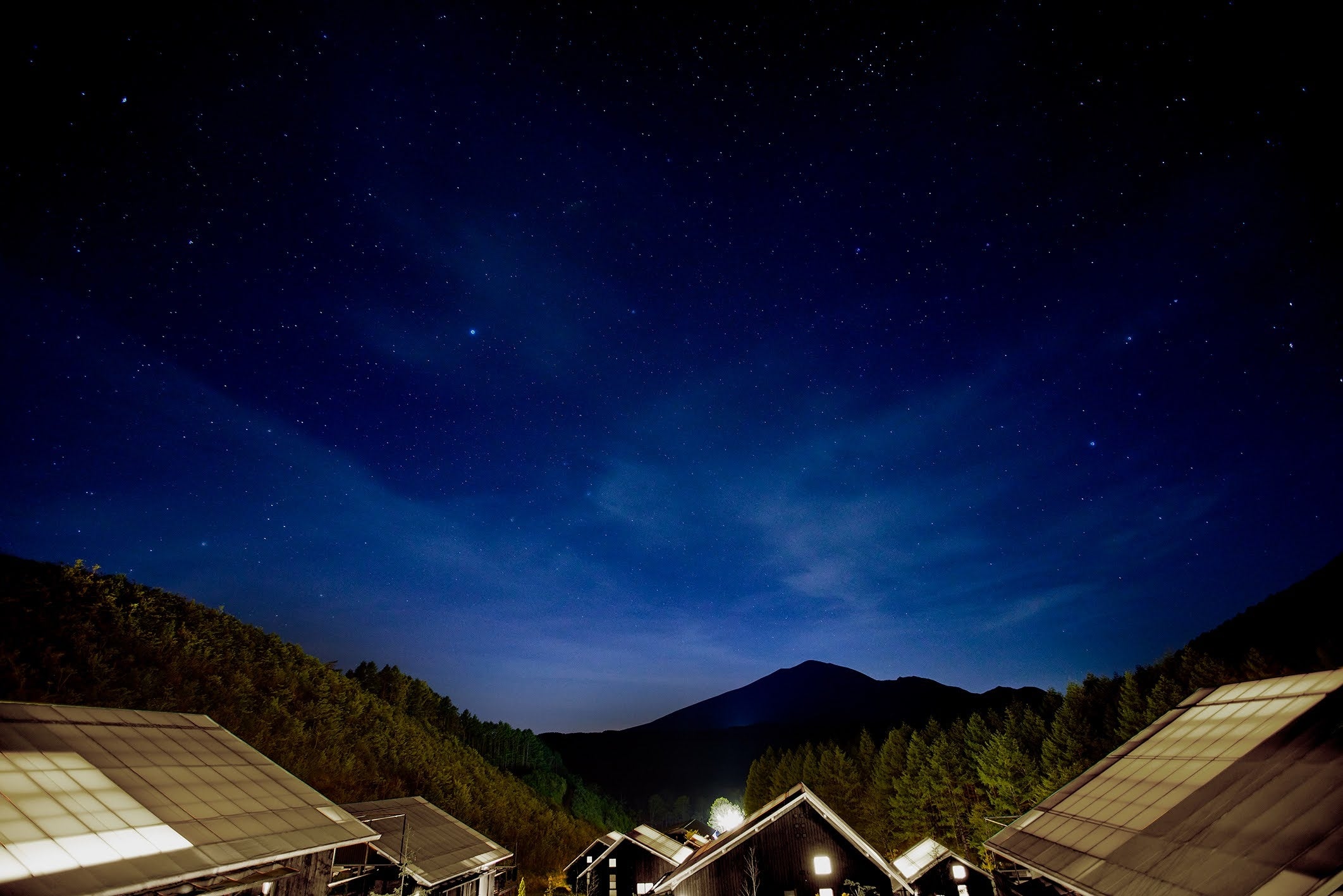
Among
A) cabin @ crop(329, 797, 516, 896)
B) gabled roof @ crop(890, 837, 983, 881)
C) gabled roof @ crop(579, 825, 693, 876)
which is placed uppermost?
cabin @ crop(329, 797, 516, 896)

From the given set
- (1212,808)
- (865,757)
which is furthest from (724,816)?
(1212,808)

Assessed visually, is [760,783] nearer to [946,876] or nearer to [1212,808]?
[946,876]

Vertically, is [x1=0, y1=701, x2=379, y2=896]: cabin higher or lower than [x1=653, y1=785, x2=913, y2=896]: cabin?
higher

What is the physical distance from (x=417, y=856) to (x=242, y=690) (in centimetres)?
2975

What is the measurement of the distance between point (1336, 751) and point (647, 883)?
35.8 m

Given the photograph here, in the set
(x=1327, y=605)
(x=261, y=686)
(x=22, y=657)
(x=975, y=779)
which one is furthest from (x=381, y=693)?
(x=1327, y=605)

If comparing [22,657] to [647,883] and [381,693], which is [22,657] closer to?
[647,883]

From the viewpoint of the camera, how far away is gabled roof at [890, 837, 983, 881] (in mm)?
31359

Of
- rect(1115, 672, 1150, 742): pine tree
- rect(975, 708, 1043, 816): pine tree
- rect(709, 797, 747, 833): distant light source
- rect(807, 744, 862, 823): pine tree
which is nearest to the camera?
rect(1115, 672, 1150, 742): pine tree

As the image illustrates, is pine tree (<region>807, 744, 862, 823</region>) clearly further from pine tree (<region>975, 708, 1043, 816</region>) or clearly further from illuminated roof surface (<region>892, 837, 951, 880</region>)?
illuminated roof surface (<region>892, 837, 951, 880</region>)

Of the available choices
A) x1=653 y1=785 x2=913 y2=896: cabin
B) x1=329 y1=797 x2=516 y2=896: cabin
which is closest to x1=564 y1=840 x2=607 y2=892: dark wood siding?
x1=329 y1=797 x2=516 y2=896: cabin

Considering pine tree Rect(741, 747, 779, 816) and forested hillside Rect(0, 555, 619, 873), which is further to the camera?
pine tree Rect(741, 747, 779, 816)

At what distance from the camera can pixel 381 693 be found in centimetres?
7388

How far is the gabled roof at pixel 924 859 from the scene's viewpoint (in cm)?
3136
